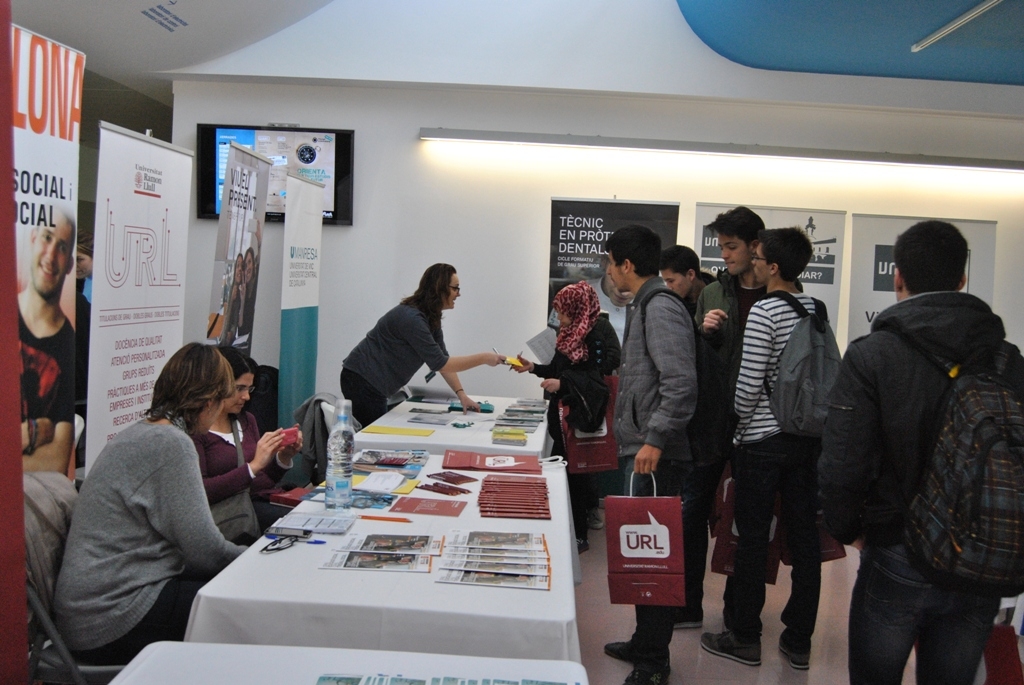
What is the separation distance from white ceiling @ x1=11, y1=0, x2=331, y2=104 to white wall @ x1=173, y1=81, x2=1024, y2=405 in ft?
1.12

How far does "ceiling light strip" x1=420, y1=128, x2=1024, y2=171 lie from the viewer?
17.3 feet

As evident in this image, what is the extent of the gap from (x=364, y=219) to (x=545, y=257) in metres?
1.30

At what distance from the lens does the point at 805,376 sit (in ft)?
8.54

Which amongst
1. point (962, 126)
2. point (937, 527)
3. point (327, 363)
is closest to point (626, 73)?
point (962, 126)

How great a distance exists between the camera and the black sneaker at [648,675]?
264 cm

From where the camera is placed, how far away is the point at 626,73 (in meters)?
5.15

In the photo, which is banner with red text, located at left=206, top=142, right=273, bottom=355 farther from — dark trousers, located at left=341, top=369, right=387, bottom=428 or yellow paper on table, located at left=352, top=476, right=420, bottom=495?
yellow paper on table, located at left=352, top=476, right=420, bottom=495

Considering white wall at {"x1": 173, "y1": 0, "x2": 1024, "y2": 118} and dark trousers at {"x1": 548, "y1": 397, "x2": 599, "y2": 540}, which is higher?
white wall at {"x1": 173, "y1": 0, "x2": 1024, "y2": 118}

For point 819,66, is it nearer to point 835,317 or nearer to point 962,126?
point 962,126

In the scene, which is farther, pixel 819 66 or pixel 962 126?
pixel 962 126

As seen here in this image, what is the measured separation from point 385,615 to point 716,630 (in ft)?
7.02

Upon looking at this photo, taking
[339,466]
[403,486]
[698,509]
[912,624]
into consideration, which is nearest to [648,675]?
[698,509]

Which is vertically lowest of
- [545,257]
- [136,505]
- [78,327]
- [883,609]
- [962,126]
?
[883,609]

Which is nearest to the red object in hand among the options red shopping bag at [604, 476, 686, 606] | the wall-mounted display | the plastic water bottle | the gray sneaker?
the plastic water bottle
